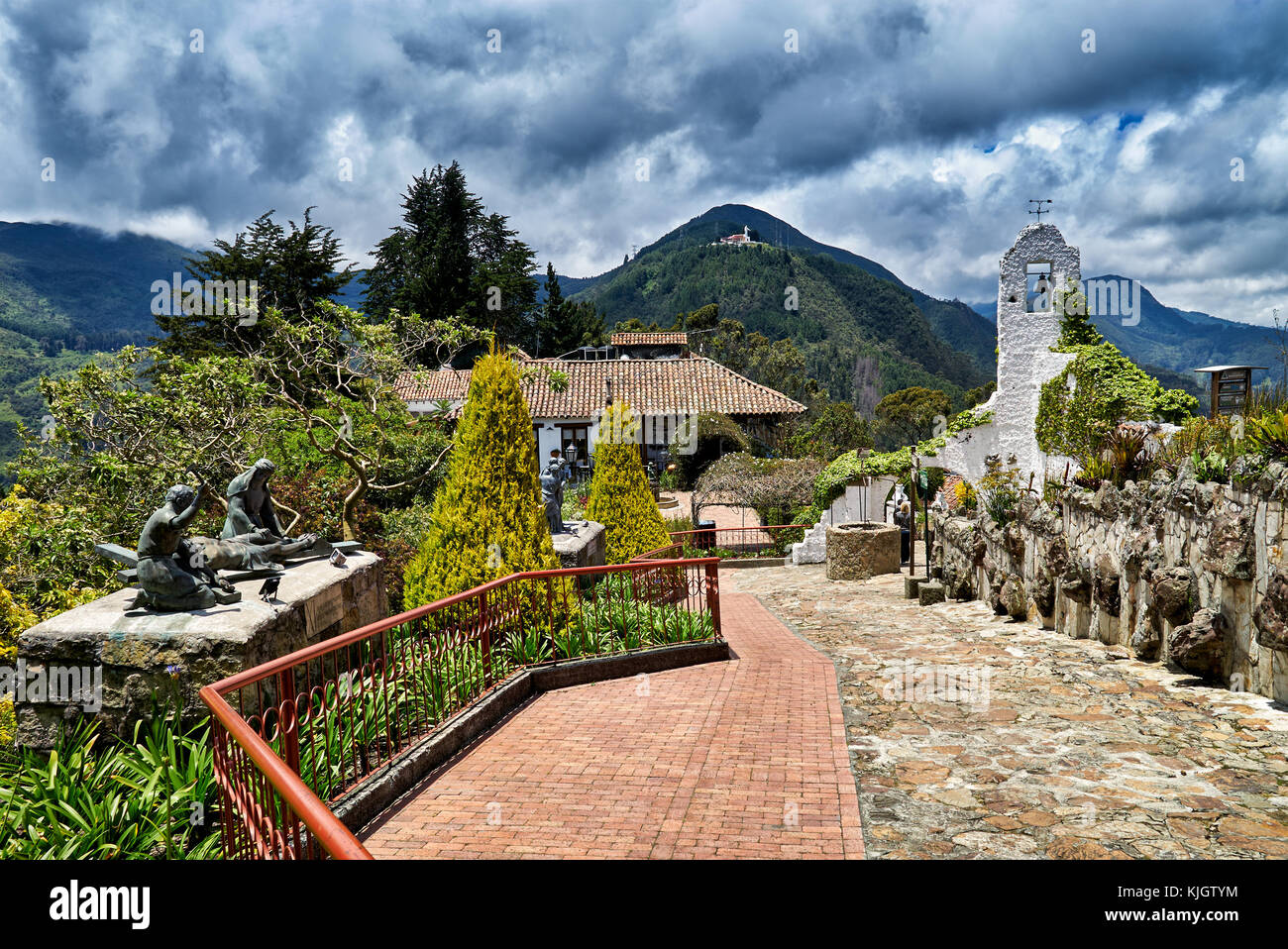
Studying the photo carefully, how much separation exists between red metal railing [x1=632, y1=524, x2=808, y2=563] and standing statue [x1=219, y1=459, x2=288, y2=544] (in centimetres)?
865

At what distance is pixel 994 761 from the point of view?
5203mm

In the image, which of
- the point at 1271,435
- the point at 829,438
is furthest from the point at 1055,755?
the point at 829,438

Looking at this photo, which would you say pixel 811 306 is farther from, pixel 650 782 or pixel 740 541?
pixel 650 782

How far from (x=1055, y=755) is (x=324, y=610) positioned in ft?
18.5

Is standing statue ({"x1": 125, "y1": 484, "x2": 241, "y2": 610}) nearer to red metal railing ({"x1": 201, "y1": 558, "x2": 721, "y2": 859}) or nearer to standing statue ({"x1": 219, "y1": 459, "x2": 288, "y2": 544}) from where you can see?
red metal railing ({"x1": 201, "y1": 558, "x2": 721, "y2": 859})

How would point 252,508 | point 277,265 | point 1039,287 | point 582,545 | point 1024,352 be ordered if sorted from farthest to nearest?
1. point 277,265
2. point 1024,352
3. point 1039,287
4. point 582,545
5. point 252,508

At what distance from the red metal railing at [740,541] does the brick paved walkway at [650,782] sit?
8.17m

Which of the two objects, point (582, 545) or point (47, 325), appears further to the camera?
point (47, 325)

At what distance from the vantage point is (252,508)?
7203 mm

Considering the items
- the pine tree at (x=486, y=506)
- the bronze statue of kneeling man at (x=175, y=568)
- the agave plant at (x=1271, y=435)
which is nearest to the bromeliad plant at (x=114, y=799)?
the bronze statue of kneeling man at (x=175, y=568)

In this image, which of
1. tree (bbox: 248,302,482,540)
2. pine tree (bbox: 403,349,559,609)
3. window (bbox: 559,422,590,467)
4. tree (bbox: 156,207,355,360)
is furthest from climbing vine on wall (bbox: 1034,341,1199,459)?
tree (bbox: 156,207,355,360)

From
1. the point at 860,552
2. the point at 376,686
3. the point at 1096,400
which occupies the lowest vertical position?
the point at 860,552

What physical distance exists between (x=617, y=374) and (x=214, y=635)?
33372 mm
